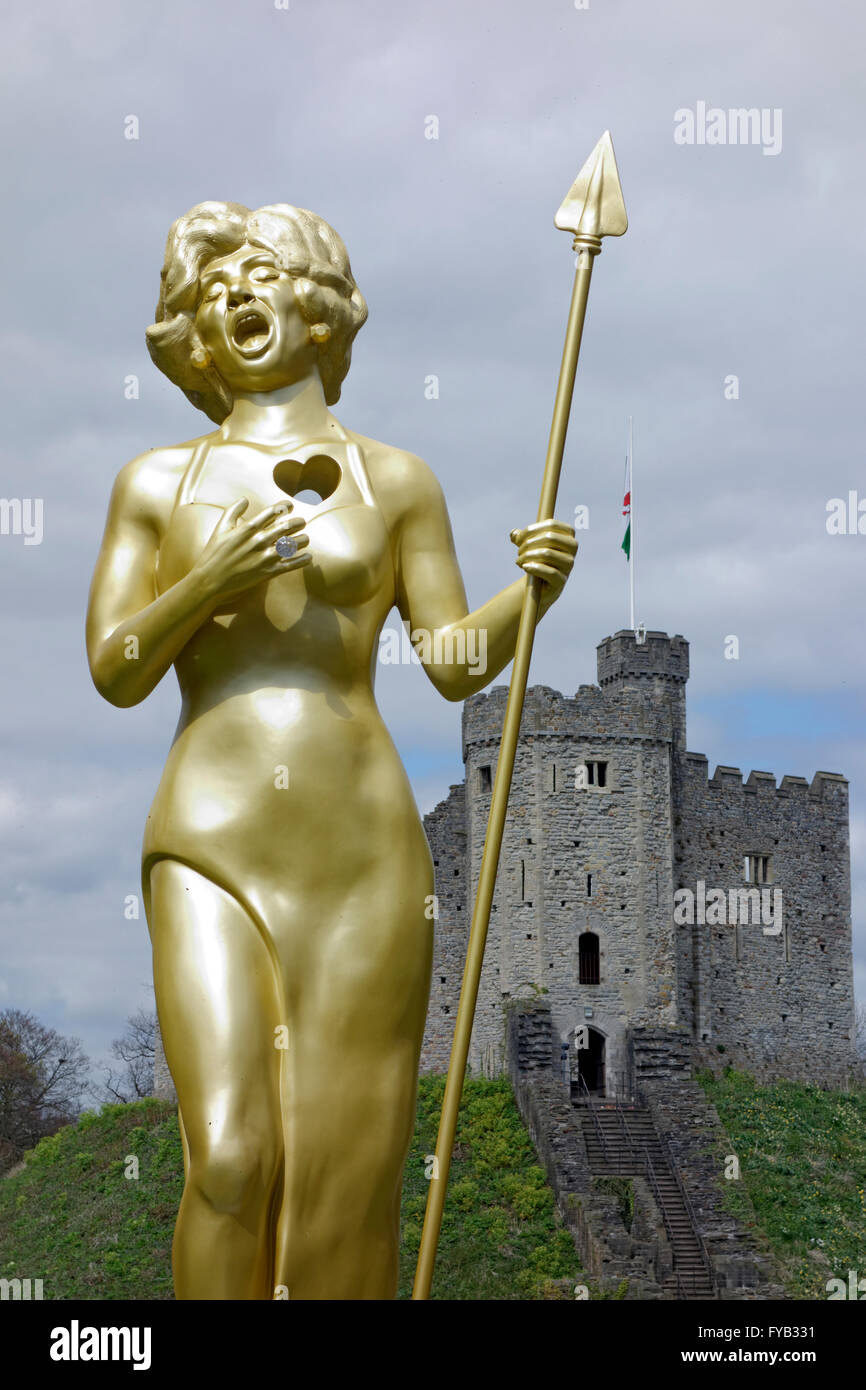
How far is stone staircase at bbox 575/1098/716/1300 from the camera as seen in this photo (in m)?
31.0

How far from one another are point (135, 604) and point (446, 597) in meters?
0.85

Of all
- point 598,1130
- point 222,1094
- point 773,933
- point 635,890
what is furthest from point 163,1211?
point 222,1094

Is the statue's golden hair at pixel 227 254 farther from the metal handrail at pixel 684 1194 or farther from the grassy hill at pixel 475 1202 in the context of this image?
the metal handrail at pixel 684 1194

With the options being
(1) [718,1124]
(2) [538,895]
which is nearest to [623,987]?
(2) [538,895]

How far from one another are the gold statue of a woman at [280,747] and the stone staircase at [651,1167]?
26.1m

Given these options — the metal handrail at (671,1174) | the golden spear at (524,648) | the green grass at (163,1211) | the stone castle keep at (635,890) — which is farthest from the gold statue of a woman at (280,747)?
the stone castle keep at (635,890)

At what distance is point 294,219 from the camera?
210 inches

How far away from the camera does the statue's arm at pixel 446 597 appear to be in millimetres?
5035

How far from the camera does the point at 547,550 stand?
4.94 m

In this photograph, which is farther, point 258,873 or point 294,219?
point 294,219

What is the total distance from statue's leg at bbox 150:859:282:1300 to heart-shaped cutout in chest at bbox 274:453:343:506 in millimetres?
1216
